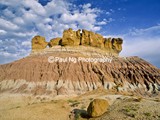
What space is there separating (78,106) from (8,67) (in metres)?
42.4

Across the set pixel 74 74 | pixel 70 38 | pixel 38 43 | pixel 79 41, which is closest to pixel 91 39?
pixel 79 41

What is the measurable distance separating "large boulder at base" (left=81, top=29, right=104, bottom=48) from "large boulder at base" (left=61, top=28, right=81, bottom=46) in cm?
221

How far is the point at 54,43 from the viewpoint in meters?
89.1

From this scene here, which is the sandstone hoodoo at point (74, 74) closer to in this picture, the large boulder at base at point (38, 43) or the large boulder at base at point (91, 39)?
the large boulder at base at point (38, 43)

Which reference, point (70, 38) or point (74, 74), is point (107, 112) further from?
point (70, 38)

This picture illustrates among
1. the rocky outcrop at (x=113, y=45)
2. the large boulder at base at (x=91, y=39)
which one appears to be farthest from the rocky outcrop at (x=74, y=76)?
the rocky outcrop at (x=113, y=45)

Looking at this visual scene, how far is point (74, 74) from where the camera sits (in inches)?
2702

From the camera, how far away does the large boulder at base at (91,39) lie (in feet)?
290

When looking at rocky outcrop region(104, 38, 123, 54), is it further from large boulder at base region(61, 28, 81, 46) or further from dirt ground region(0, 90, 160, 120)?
dirt ground region(0, 90, 160, 120)

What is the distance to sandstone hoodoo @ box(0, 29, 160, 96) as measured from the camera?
6391cm

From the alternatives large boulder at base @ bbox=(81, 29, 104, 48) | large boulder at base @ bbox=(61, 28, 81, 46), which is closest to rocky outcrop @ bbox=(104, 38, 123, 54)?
large boulder at base @ bbox=(81, 29, 104, 48)

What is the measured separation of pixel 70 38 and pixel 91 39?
8.18 m

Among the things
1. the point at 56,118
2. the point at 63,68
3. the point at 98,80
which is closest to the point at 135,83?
the point at 98,80

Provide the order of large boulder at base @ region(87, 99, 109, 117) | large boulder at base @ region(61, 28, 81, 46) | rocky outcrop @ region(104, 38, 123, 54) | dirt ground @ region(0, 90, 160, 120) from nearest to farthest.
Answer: dirt ground @ region(0, 90, 160, 120)
large boulder at base @ region(87, 99, 109, 117)
large boulder at base @ region(61, 28, 81, 46)
rocky outcrop @ region(104, 38, 123, 54)
